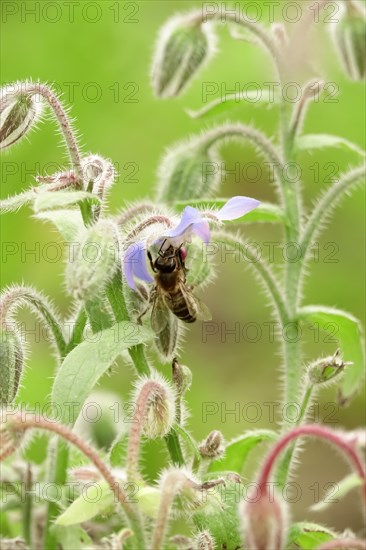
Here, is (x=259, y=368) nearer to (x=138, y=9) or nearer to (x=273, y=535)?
(x=138, y=9)

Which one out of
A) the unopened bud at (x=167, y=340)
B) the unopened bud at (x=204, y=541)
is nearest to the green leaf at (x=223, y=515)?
the unopened bud at (x=204, y=541)

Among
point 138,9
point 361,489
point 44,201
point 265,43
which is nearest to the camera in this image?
point 361,489

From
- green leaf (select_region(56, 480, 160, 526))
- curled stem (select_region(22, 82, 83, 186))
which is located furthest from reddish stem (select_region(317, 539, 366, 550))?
curled stem (select_region(22, 82, 83, 186))

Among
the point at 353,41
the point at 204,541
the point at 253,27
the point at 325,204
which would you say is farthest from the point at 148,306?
the point at 353,41

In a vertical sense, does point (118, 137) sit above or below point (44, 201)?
above

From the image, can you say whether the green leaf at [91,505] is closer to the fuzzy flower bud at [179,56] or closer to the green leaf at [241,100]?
the green leaf at [241,100]

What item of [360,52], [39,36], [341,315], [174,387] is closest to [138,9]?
[39,36]

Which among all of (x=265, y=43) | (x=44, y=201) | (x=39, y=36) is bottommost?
(x=44, y=201)
